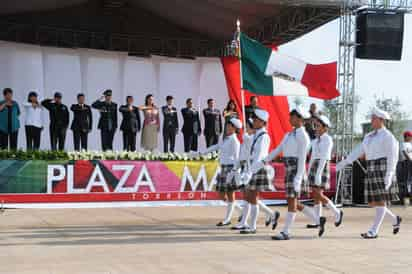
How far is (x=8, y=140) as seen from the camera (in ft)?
41.4

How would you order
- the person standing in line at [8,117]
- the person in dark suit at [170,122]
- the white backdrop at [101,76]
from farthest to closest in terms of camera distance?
the white backdrop at [101,76] → the person in dark suit at [170,122] → the person standing in line at [8,117]

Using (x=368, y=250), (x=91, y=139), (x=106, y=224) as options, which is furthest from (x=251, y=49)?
(x=91, y=139)

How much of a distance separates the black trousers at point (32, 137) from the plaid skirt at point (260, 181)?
267 inches

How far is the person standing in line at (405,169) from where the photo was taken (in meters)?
13.1

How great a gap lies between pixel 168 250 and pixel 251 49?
4.40m

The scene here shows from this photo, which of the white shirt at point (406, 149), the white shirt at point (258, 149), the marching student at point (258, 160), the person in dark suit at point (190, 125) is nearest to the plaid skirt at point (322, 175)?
the marching student at point (258, 160)

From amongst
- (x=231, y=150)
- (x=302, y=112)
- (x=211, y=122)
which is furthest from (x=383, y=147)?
(x=211, y=122)

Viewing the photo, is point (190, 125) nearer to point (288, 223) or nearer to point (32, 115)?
point (32, 115)

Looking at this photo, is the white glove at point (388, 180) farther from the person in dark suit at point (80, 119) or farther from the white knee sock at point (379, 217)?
the person in dark suit at point (80, 119)

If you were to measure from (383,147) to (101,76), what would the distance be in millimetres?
12077

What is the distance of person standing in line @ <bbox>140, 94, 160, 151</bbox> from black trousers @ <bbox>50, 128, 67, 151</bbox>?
1917mm

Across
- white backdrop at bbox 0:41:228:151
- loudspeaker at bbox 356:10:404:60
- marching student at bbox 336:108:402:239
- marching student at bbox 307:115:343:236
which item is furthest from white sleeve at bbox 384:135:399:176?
white backdrop at bbox 0:41:228:151

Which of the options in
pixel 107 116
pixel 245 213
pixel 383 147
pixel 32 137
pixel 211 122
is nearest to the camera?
pixel 383 147

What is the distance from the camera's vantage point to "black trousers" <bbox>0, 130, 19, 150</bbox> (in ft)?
40.8
